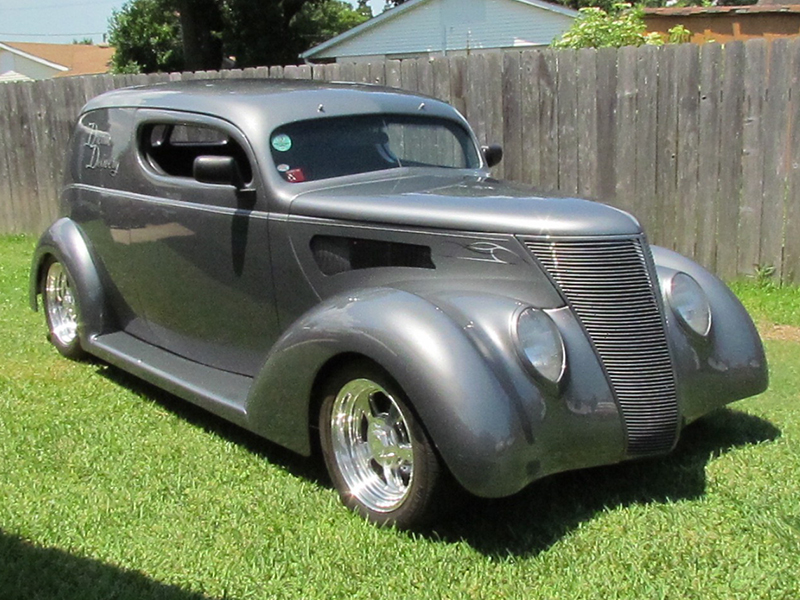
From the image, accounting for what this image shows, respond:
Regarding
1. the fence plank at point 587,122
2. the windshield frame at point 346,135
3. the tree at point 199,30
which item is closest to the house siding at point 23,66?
the tree at point 199,30

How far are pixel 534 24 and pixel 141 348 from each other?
22.4m

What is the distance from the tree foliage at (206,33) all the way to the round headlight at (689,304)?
3088 centimetres

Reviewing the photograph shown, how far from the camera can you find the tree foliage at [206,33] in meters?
33.2

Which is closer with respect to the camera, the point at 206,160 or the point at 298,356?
the point at 298,356

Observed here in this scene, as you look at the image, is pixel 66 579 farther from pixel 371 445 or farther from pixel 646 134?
pixel 646 134

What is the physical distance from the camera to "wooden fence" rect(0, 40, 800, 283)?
712 cm

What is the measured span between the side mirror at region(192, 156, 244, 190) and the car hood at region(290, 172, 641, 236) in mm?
379

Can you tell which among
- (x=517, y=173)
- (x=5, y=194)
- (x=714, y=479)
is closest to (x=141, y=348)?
(x=714, y=479)

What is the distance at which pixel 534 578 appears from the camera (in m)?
3.15

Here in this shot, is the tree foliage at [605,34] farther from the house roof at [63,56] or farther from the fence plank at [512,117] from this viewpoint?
the house roof at [63,56]

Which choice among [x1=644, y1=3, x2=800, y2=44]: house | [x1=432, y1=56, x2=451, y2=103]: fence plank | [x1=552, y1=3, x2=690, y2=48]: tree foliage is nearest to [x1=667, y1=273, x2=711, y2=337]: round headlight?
[x1=432, y1=56, x2=451, y2=103]: fence plank

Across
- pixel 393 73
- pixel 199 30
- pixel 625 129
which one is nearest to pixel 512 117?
pixel 625 129

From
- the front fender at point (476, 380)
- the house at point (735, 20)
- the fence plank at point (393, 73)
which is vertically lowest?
the front fender at point (476, 380)

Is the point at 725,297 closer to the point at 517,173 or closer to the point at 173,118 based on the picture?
the point at 173,118
